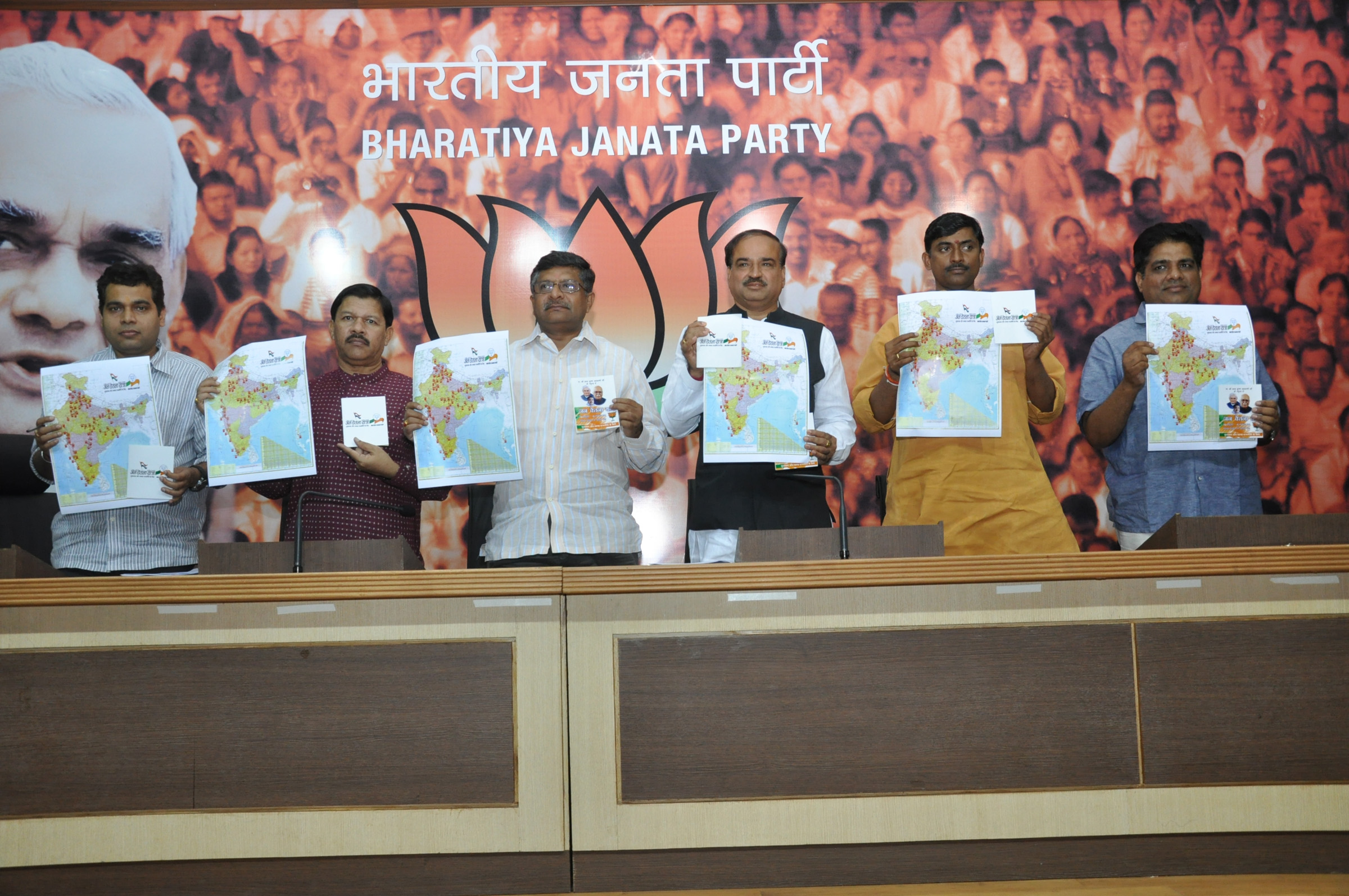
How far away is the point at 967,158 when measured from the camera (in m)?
4.92

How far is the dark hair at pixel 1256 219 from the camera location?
193 inches

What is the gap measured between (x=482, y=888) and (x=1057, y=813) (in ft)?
4.77

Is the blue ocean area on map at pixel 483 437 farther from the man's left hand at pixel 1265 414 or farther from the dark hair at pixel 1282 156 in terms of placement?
the dark hair at pixel 1282 156

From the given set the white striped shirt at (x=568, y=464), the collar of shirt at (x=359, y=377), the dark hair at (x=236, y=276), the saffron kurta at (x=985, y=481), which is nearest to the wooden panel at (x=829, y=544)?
the saffron kurta at (x=985, y=481)

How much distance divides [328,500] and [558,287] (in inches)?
42.3

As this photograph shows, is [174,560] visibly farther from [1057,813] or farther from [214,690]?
[1057,813]

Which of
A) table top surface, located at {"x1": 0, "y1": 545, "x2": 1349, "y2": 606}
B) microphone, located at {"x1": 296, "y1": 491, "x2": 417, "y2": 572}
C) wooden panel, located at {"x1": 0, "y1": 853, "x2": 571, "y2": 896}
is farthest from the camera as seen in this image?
microphone, located at {"x1": 296, "y1": 491, "x2": 417, "y2": 572}

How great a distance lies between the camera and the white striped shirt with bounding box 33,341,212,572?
12.1 feet

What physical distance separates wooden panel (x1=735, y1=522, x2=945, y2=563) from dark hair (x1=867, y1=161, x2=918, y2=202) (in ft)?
7.38

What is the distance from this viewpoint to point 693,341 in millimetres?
3576

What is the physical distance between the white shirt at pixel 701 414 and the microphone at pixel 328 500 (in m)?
0.94

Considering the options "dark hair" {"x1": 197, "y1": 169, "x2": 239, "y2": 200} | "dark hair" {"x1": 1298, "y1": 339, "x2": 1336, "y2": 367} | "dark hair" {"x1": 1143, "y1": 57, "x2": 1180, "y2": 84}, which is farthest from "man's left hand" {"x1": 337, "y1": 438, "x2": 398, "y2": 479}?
"dark hair" {"x1": 1298, "y1": 339, "x2": 1336, "y2": 367}

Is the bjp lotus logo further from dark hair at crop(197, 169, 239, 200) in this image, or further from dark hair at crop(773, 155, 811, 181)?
dark hair at crop(197, 169, 239, 200)

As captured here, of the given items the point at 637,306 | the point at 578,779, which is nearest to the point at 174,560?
the point at 578,779
